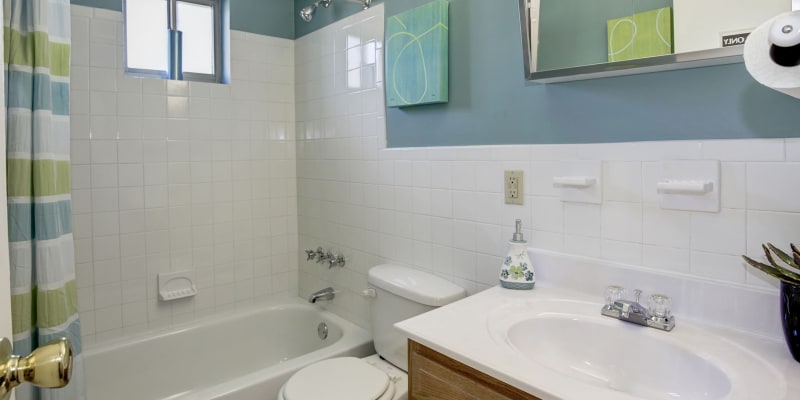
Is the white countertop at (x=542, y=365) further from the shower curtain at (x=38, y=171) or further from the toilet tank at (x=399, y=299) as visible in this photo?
the shower curtain at (x=38, y=171)

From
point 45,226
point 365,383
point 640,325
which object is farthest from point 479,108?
point 45,226

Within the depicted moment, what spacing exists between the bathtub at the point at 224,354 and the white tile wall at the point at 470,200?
187mm

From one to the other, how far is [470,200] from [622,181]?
0.53m

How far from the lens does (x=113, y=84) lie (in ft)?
6.67

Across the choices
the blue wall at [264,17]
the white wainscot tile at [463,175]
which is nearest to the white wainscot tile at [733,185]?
the white wainscot tile at [463,175]

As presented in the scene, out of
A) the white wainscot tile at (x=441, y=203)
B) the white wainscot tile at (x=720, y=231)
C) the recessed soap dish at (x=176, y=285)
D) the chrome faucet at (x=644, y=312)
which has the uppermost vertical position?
the white wainscot tile at (x=441, y=203)

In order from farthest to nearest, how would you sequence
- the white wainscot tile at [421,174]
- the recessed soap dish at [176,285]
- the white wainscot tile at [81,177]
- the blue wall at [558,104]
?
the recessed soap dish at [176,285] < the white wainscot tile at [81,177] < the white wainscot tile at [421,174] < the blue wall at [558,104]

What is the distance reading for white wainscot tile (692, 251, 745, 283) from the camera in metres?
1.05

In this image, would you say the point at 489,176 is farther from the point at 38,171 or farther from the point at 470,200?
the point at 38,171

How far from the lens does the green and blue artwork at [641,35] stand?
1.11 metres

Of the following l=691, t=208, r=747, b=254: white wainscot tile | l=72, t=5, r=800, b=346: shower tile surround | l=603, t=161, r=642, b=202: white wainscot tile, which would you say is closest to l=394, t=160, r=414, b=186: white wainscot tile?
l=72, t=5, r=800, b=346: shower tile surround

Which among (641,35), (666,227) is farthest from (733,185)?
(641,35)

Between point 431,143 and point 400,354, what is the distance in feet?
2.68

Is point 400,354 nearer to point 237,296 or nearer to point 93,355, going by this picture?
point 237,296
